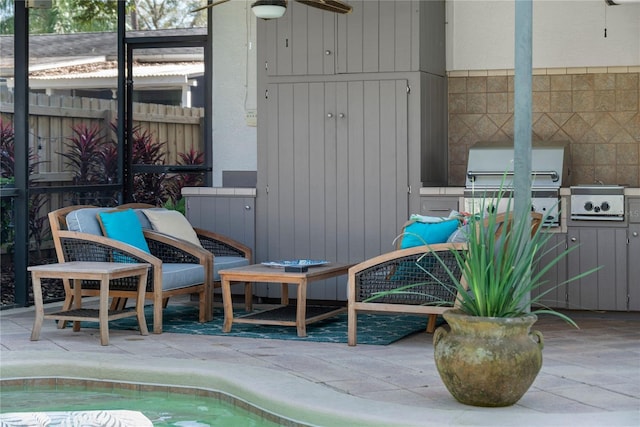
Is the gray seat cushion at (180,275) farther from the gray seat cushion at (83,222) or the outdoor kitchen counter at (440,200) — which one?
the outdoor kitchen counter at (440,200)

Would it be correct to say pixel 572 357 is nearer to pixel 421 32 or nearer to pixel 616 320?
pixel 616 320

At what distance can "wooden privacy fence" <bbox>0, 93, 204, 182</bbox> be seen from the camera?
8062mm

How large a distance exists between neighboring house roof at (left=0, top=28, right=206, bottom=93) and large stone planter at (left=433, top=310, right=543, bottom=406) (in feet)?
15.5

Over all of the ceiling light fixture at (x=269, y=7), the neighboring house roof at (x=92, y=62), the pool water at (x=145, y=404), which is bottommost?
the pool water at (x=145, y=404)

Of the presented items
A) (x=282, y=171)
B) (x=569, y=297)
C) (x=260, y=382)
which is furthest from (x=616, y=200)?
(x=260, y=382)

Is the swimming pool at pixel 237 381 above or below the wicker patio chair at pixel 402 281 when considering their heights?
below

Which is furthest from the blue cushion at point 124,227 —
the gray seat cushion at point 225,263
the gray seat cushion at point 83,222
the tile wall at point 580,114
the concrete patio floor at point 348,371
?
the tile wall at point 580,114

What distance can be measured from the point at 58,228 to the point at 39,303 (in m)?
0.72

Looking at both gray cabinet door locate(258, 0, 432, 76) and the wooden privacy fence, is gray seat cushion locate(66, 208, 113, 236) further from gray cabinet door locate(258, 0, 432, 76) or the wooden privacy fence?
gray cabinet door locate(258, 0, 432, 76)

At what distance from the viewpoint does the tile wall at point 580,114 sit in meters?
8.03

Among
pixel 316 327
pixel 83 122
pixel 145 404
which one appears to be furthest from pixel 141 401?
pixel 83 122

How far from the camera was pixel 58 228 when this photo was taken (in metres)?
6.99

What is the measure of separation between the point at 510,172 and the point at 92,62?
360 centimetres

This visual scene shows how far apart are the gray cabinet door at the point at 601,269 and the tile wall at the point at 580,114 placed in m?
0.85
